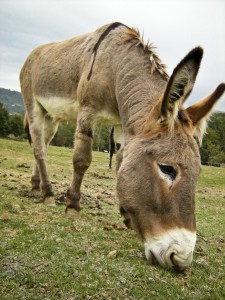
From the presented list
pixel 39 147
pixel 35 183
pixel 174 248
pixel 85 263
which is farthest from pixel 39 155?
pixel 174 248

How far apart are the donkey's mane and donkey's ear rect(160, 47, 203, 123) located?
1.20 metres

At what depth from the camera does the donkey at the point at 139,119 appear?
323cm

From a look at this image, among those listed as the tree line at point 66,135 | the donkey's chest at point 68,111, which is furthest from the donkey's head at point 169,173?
the tree line at point 66,135

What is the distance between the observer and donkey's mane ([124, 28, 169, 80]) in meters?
4.74

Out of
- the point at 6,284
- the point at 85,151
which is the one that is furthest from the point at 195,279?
the point at 85,151

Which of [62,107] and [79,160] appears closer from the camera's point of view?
[79,160]

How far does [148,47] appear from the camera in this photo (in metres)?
5.16

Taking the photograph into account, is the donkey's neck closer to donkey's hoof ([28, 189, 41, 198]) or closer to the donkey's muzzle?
the donkey's muzzle

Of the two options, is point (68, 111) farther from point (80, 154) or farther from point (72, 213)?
point (72, 213)

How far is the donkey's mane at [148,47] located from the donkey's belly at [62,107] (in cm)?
157

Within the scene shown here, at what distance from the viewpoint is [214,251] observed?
5.02 meters

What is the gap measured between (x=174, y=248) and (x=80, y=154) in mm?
2824

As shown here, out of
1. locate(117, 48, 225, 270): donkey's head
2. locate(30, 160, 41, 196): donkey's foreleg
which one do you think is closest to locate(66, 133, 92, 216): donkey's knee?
locate(117, 48, 225, 270): donkey's head

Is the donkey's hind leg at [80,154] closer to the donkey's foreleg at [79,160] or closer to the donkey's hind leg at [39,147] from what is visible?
the donkey's foreleg at [79,160]
